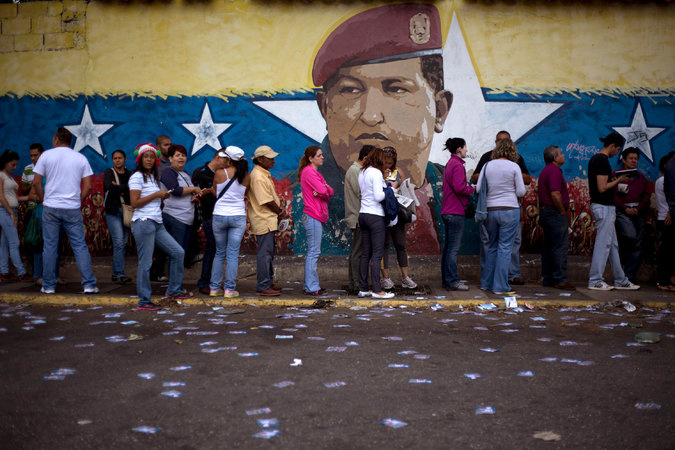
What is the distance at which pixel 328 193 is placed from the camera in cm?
805

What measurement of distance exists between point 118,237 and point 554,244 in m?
6.05

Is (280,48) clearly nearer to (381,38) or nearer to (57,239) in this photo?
(381,38)

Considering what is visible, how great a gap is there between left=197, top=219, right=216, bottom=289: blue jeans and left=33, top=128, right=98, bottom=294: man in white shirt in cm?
143

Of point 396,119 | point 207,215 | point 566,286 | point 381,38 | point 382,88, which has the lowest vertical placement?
point 566,286

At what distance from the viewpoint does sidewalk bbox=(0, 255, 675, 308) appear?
7723mm

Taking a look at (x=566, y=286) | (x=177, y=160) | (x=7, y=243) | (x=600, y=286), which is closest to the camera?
(x=177, y=160)

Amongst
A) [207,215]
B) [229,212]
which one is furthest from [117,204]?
[229,212]

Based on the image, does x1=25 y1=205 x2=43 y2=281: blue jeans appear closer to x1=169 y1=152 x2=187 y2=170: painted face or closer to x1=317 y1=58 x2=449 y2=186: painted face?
x1=169 y1=152 x2=187 y2=170: painted face

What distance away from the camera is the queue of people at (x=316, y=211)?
306 inches

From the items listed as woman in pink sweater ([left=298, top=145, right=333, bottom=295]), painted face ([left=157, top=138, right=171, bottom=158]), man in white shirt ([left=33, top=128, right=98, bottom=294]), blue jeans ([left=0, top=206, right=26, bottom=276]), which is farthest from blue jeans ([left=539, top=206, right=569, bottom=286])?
blue jeans ([left=0, top=206, right=26, bottom=276])

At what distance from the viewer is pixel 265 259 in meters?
8.05

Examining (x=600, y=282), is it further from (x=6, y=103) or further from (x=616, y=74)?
(x=6, y=103)

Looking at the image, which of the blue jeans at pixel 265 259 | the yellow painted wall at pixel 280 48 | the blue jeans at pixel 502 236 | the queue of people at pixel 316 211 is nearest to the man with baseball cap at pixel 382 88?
the yellow painted wall at pixel 280 48

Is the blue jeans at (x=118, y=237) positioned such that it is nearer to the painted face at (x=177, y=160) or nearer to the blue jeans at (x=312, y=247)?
the painted face at (x=177, y=160)
